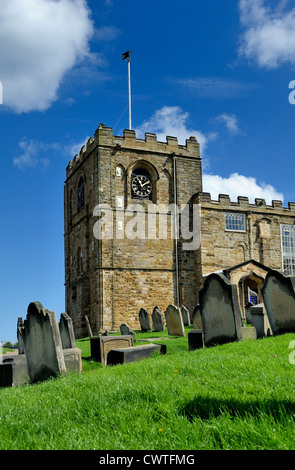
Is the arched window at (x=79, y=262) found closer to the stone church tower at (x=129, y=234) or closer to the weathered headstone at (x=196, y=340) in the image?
the stone church tower at (x=129, y=234)

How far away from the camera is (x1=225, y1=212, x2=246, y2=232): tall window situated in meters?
32.1

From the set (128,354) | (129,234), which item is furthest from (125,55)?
(128,354)

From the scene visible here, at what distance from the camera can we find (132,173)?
3108cm

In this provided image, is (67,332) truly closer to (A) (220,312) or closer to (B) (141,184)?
(A) (220,312)

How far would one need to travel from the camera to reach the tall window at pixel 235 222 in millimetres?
32094

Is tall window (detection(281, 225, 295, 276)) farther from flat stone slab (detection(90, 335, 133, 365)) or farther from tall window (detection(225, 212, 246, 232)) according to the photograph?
flat stone slab (detection(90, 335, 133, 365))

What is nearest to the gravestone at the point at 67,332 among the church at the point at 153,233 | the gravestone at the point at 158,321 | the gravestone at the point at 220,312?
the gravestone at the point at 220,312

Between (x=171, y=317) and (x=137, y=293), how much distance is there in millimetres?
11681

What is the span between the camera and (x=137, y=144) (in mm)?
31219

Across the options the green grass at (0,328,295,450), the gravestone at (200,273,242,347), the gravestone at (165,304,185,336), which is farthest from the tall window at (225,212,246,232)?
the green grass at (0,328,295,450)
